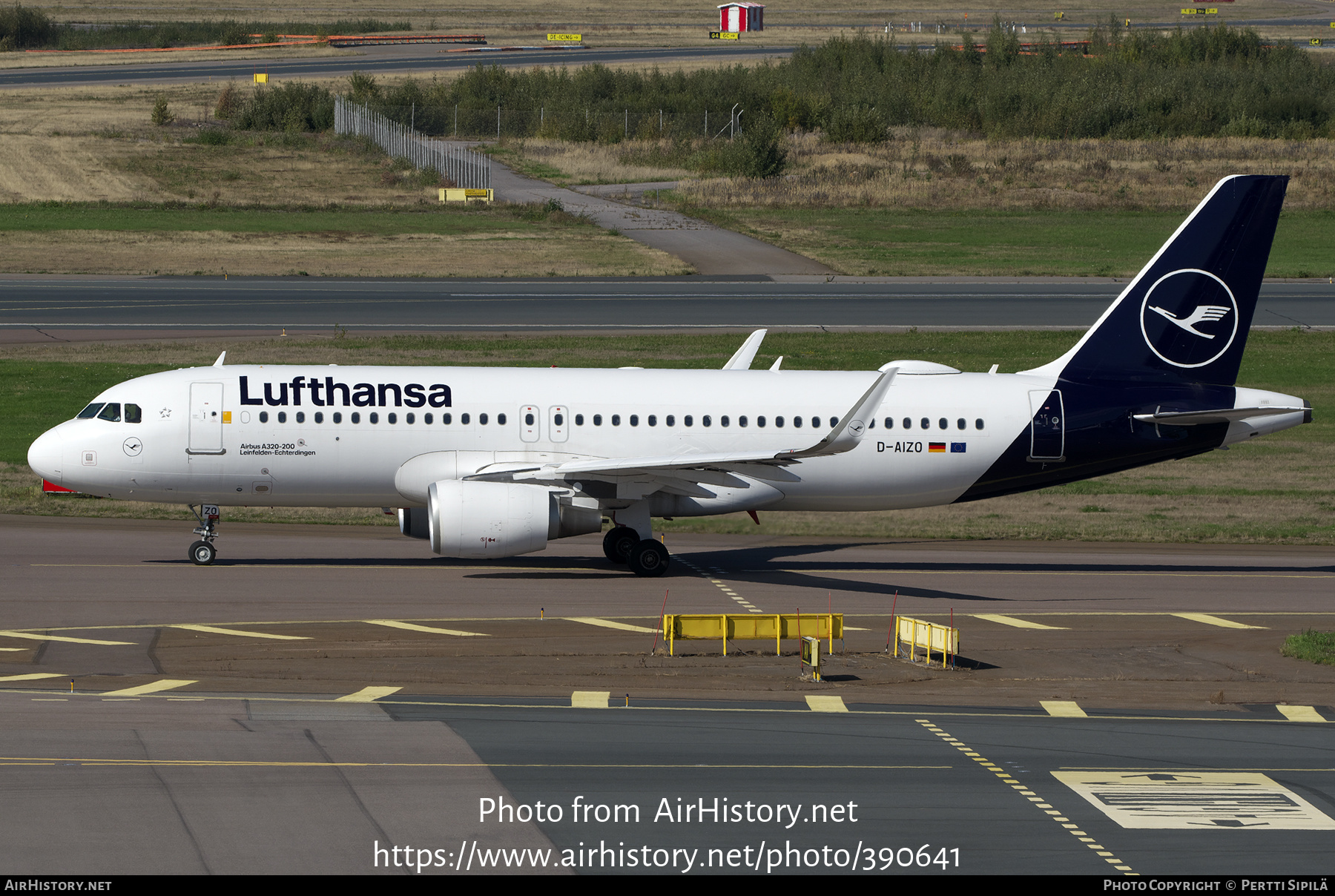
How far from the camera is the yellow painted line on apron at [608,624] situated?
2884 centimetres

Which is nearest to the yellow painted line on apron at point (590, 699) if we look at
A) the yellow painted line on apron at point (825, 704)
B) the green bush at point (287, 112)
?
the yellow painted line on apron at point (825, 704)

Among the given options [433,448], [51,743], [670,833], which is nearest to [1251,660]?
[670,833]

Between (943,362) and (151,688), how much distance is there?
41449 millimetres

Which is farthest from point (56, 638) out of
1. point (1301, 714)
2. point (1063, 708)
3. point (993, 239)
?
point (993, 239)

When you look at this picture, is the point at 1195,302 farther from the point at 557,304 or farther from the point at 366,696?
the point at 557,304

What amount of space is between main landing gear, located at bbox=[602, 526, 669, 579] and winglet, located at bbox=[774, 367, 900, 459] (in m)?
4.23

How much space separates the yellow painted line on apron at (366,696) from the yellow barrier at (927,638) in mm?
9180

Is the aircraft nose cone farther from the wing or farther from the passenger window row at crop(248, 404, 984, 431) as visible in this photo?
the wing

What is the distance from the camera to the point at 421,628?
93.2 ft

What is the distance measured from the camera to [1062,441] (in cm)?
3556

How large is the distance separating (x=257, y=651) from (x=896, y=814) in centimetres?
1259

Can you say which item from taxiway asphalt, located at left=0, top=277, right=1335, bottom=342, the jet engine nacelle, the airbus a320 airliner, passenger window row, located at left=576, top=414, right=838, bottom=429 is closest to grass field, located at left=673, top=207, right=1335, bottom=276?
taxiway asphalt, located at left=0, top=277, right=1335, bottom=342

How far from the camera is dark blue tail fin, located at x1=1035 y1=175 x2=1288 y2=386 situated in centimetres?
3625

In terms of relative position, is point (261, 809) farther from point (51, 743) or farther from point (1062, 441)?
point (1062, 441)
